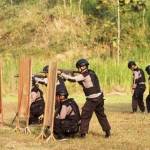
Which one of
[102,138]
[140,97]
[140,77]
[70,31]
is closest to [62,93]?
[102,138]

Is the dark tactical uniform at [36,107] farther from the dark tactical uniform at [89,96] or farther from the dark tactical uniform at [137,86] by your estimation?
the dark tactical uniform at [137,86]

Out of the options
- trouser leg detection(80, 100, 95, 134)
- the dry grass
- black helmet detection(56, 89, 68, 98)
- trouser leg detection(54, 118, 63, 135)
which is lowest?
the dry grass

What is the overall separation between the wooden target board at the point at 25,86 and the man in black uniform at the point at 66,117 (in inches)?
54.4

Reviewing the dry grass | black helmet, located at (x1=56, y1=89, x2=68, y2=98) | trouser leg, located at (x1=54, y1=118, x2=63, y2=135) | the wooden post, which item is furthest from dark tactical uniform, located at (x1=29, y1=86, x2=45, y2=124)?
trouser leg, located at (x1=54, y1=118, x2=63, y2=135)

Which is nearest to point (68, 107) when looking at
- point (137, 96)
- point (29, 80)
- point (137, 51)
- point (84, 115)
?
point (84, 115)

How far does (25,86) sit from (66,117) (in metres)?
1.95

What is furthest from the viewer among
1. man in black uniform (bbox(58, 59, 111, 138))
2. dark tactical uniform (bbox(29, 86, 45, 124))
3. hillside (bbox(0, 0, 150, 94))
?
hillside (bbox(0, 0, 150, 94))

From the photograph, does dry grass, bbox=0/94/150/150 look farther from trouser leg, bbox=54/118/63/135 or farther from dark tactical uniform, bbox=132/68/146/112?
dark tactical uniform, bbox=132/68/146/112

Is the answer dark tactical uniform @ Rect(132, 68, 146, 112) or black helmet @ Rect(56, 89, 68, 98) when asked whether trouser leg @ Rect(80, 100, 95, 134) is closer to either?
black helmet @ Rect(56, 89, 68, 98)

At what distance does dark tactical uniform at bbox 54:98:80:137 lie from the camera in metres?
14.5

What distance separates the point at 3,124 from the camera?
17609mm

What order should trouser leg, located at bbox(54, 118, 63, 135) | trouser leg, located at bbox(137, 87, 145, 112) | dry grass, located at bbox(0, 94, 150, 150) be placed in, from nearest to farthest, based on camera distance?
dry grass, located at bbox(0, 94, 150, 150)
trouser leg, located at bbox(54, 118, 63, 135)
trouser leg, located at bbox(137, 87, 145, 112)

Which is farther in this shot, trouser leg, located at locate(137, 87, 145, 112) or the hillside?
the hillside

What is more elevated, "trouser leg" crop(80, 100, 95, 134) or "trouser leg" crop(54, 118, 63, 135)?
"trouser leg" crop(80, 100, 95, 134)
